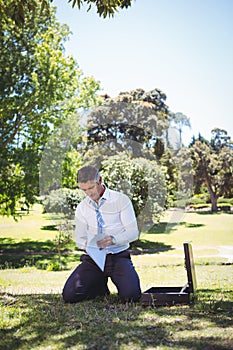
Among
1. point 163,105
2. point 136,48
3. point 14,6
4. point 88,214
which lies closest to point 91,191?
point 88,214

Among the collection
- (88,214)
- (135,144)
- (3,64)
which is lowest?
(88,214)

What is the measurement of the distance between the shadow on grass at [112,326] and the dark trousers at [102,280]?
0.58ft

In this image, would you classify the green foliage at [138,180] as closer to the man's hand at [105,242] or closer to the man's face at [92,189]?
the man's face at [92,189]

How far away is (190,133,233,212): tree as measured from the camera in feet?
96.3

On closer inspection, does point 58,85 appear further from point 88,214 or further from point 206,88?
point 88,214

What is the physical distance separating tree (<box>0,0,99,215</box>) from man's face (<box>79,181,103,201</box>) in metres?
9.58

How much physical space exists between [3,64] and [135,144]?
5.48 metres

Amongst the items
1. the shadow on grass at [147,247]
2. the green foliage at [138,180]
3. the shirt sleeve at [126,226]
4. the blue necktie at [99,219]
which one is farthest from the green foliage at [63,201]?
the shirt sleeve at [126,226]

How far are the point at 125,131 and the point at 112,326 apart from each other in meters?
11.5

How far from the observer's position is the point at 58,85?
46.3 ft

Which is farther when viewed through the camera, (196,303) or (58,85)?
(58,85)

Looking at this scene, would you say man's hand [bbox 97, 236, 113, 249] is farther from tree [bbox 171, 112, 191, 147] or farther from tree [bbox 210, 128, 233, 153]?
tree [bbox 210, 128, 233, 153]

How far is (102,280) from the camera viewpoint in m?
3.94

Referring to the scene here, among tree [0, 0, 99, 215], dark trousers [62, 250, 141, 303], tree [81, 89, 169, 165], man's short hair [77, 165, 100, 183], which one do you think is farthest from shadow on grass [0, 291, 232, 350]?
tree [0, 0, 99, 215]
